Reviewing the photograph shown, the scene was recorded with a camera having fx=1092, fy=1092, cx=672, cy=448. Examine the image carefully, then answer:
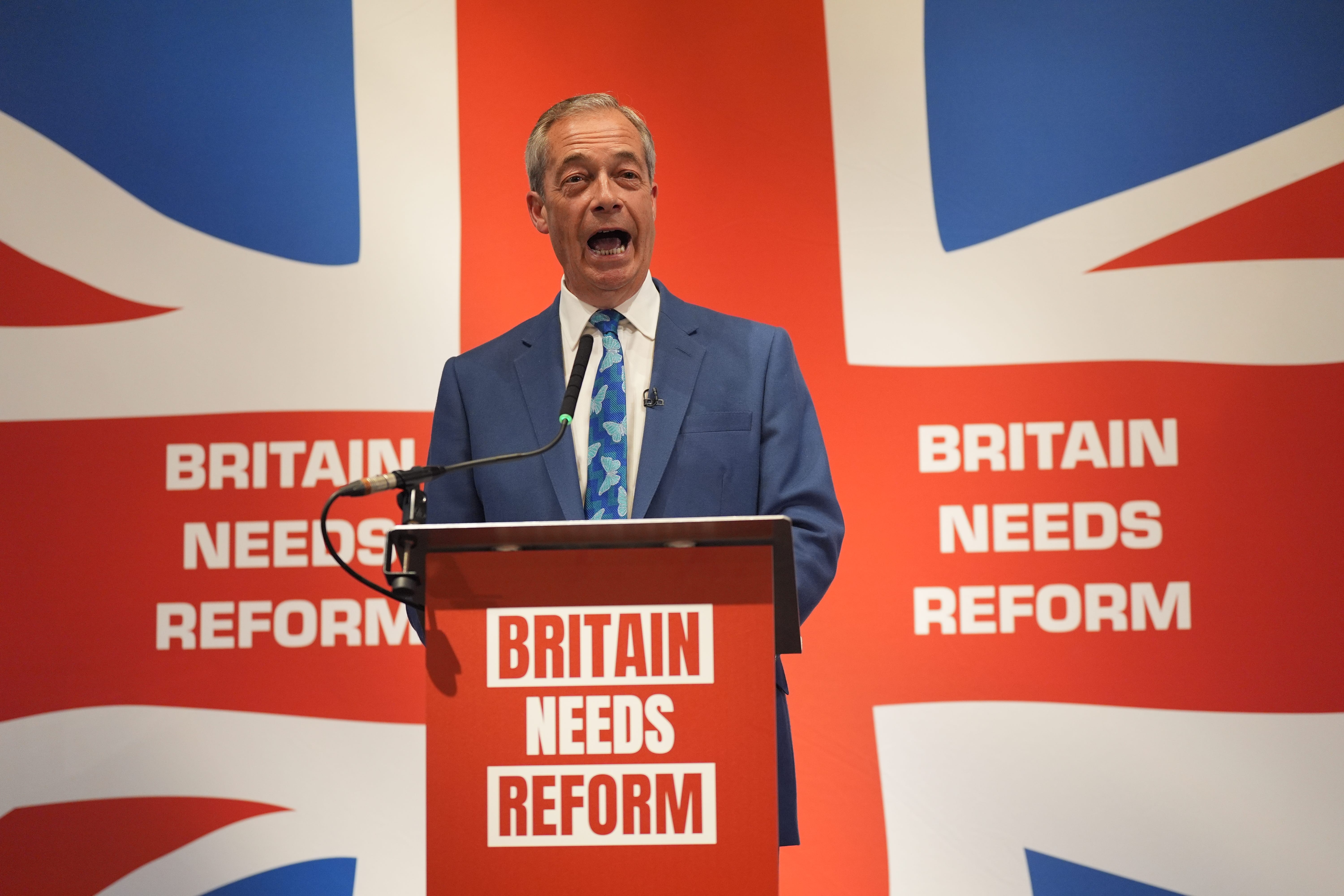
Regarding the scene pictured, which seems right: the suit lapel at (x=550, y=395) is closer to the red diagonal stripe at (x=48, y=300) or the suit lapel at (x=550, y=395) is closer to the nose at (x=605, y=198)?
the nose at (x=605, y=198)

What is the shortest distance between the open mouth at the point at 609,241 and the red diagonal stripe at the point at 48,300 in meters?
1.43

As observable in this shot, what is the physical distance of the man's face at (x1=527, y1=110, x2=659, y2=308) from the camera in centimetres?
188

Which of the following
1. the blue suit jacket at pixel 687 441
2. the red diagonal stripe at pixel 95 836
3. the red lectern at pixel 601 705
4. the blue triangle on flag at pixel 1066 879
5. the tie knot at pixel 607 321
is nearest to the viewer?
the red lectern at pixel 601 705

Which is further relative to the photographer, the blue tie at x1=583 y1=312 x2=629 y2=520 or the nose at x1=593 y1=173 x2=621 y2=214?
the nose at x1=593 y1=173 x2=621 y2=214

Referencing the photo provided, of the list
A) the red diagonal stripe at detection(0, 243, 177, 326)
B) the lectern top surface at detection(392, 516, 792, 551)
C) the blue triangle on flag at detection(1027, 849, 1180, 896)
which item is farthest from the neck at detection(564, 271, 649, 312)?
the blue triangle on flag at detection(1027, 849, 1180, 896)

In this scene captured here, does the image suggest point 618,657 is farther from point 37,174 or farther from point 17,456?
point 37,174

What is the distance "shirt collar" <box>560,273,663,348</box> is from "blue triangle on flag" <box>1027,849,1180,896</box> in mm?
1525

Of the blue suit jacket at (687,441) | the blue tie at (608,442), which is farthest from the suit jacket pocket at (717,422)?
the blue tie at (608,442)

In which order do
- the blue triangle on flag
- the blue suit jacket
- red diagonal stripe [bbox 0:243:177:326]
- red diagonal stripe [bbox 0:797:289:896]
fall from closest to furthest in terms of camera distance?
1. the blue suit jacket
2. the blue triangle on flag
3. red diagonal stripe [bbox 0:797:289:896]
4. red diagonal stripe [bbox 0:243:177:326]

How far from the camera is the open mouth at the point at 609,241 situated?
1.90 meters

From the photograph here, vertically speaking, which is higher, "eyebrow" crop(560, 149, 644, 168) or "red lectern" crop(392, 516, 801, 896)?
"eyebrow" crop(560, 149, 644, 168)

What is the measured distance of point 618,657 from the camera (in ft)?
3.83

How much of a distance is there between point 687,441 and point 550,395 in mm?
254

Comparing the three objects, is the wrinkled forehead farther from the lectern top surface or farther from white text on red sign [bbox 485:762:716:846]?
white text on red sign [bbox 485:762:716:846]
